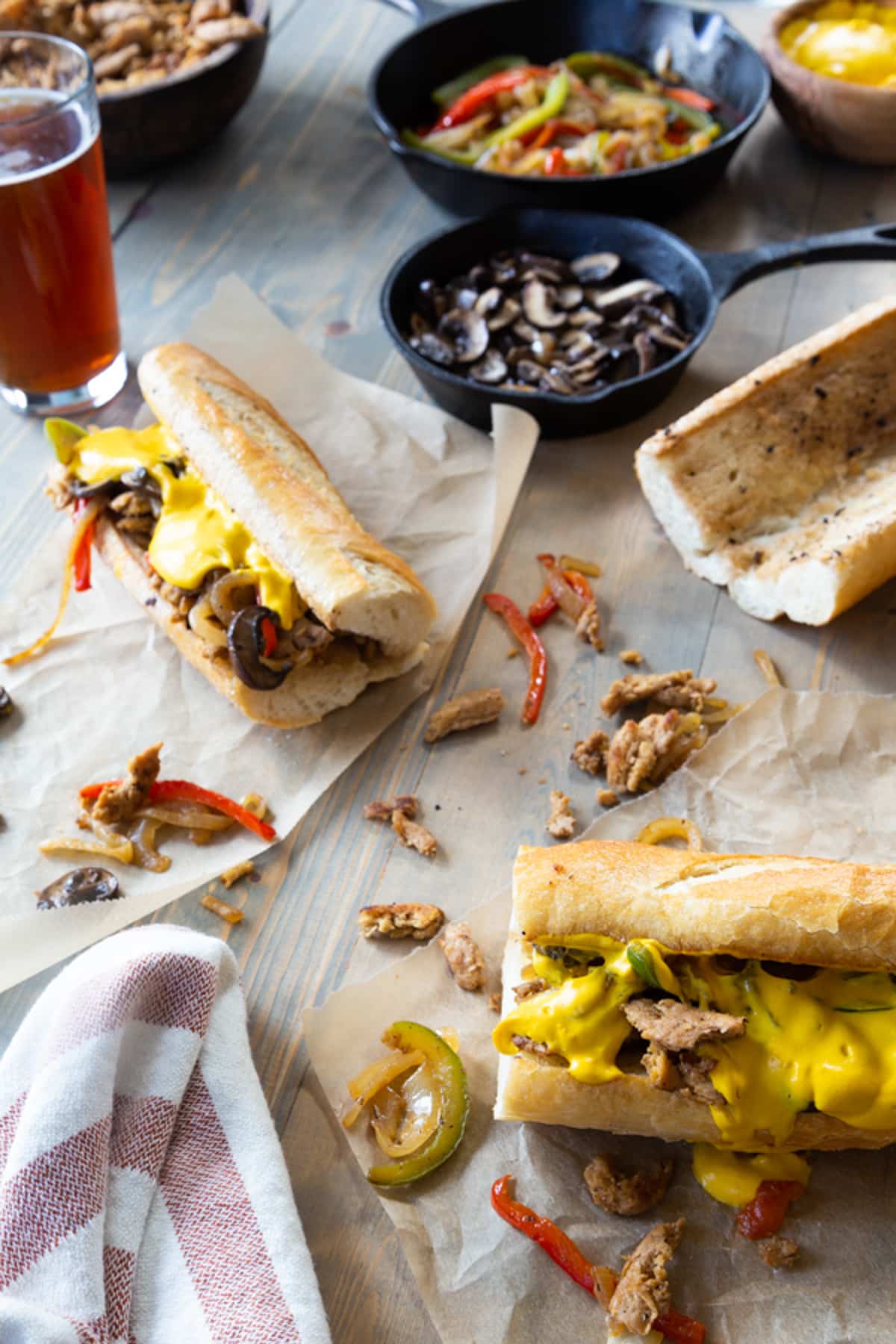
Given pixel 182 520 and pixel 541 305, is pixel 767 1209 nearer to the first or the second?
pixel 182 520

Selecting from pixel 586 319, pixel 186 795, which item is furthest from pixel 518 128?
pixel 186 795

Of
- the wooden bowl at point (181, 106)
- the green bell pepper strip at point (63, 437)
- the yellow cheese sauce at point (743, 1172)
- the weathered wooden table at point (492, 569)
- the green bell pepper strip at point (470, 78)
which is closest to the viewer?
the yellow cheese sauce at point (743, 1172)

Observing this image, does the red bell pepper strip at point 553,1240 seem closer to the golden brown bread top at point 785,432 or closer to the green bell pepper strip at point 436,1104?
the green bell pepper strip at point 436,1104

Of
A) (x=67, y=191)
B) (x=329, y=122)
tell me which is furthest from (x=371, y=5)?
(x=67, y=191)

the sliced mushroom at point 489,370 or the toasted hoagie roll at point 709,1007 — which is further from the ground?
the sliced mushroom at point 489,370

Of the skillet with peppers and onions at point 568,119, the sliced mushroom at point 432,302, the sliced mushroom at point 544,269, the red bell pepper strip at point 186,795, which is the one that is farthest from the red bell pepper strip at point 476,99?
the red bell pepper strip at point 186,795

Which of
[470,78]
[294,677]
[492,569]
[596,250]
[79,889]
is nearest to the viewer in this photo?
[79,889]
